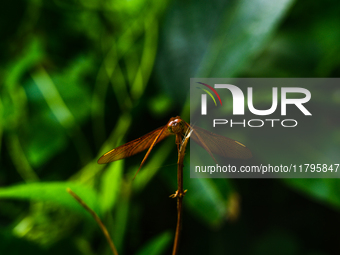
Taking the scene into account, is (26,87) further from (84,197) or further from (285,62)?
(285,62)

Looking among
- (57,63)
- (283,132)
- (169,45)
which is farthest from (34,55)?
(283,132)

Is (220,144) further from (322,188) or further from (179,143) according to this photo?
(322,188)

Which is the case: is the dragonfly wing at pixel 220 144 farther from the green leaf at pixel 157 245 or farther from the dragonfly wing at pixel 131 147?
the green leaf at pixel 157 245

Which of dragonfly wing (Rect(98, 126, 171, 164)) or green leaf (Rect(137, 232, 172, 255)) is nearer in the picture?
dragonfly wing (Rect(98, 126, 171, 164))

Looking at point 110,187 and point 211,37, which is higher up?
point 211,37

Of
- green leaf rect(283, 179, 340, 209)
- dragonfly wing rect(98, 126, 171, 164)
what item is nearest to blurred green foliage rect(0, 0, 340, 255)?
green leaf rect(283, 179, 340, 209)

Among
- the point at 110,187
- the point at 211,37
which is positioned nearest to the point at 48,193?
the point at 110,187

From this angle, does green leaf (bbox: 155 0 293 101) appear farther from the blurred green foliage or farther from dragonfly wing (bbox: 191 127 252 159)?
dragonfly wing (bbox: 191 127 252 159)
